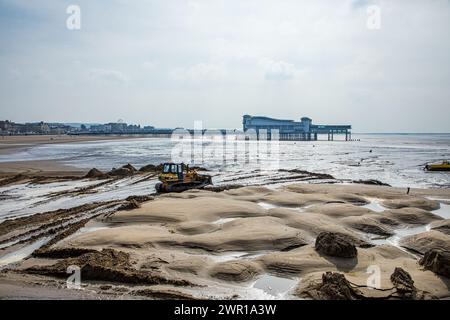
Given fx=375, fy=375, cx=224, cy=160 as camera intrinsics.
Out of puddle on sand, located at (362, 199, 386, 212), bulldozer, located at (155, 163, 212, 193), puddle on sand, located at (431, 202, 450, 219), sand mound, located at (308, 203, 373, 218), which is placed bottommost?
puddle on sand, located at (431, 202, 450, 219)

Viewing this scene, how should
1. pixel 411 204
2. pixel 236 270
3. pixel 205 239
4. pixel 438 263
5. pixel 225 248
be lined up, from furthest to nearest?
pixel 411 204
pixel 205 239
pixel 225 248
pixel 236 270
pixel 438 263

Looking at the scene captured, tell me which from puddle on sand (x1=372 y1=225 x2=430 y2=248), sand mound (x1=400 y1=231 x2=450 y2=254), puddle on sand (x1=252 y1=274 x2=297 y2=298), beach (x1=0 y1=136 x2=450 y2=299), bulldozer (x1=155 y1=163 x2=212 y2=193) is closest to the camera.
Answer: beach (x1=0 y1=136 x2=450 y2=299)

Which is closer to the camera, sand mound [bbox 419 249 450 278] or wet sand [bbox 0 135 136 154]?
sand mound [bbox 419 249 450 278]

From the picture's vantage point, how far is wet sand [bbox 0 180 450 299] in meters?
8.98

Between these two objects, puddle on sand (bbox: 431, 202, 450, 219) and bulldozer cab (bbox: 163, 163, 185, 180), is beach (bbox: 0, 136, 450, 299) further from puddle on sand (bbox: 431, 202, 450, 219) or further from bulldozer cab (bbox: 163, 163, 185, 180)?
bulldozer cab (bbox: 163, 163, 185, 180)

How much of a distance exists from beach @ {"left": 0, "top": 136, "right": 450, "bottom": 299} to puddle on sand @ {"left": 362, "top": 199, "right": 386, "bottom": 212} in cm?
5

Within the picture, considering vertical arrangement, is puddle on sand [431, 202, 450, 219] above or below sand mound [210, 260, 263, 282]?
below

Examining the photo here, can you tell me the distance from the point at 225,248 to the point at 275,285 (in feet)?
9.50

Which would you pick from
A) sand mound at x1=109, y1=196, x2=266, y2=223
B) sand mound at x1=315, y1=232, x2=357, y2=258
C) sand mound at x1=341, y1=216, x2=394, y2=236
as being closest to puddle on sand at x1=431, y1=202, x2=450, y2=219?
sand mound at x1=341, y1=216, x2=394, y2=236

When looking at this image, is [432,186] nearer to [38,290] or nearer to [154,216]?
[154,216]

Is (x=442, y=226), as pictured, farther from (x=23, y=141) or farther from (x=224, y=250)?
(x=23, y=141)

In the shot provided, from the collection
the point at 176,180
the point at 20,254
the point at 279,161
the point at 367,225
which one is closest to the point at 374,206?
the point at 367,225

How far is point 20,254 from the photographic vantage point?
11422 millimetres
